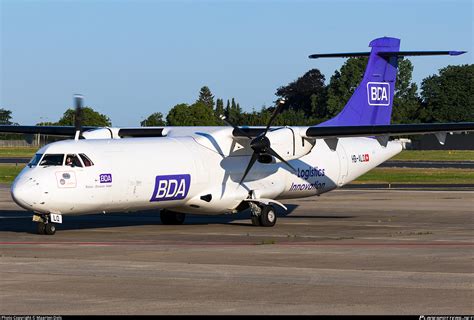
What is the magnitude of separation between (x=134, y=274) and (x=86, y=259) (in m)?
2.50

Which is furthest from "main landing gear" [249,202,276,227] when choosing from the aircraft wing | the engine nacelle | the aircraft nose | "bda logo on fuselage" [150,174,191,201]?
the aircraft nose

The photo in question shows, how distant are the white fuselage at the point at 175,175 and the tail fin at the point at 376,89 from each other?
4.18 ft

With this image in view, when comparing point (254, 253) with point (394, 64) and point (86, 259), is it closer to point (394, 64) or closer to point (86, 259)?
point (86, 259)

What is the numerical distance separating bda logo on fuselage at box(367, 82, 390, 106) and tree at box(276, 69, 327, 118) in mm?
83588

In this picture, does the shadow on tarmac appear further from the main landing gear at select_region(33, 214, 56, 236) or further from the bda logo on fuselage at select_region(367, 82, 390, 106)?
the bda logo on fuselage at select_region(367, 82, 390, 106)

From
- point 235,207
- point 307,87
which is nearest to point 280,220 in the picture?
point 235,207

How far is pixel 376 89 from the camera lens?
30.3 m

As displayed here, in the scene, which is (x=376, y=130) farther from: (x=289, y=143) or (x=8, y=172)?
(x=8, y=172)

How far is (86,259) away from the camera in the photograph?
17.3m

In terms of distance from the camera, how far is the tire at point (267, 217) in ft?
81.6

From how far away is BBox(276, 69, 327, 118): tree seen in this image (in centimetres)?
12081

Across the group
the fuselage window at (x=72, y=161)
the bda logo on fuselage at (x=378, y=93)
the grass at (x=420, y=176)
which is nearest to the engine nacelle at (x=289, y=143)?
the bda logo on fuselage at (x=378, y=93)

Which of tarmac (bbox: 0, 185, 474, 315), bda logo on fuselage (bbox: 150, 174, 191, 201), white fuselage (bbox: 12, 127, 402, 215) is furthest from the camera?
bda logo on fuselage (bbox: 150, 174, 191, 201)

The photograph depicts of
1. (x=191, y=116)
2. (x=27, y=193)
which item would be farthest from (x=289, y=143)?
(x=191, y=116)
